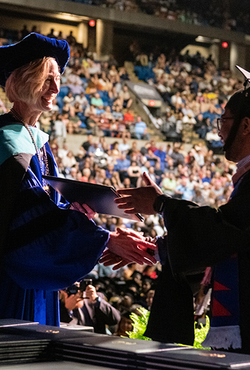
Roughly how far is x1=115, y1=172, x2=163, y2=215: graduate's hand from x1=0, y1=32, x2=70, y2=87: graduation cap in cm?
97

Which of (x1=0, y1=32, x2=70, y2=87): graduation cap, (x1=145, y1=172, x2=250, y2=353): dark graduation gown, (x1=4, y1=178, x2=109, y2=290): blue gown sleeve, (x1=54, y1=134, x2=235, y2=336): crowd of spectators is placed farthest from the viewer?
(x1=54, y1=134, x2=235, y2=336): crowd of spectators

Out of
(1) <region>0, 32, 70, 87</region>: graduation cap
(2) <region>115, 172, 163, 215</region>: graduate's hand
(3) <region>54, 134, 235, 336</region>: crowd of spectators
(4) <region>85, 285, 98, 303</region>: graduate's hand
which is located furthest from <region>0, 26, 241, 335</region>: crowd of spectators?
(2) <region>115, 172, 163, 215</region>: graduate's hand

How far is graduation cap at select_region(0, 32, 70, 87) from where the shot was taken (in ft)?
8.11

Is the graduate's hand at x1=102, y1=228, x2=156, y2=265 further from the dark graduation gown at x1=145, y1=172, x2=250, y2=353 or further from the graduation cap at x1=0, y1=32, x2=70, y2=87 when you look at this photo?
the graduation cap at x1=0, y1=32, x2=70, y2=87

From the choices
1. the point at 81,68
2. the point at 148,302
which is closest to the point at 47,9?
the point at 81,68

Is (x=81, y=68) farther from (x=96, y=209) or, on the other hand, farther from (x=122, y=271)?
(x=96, y=209)

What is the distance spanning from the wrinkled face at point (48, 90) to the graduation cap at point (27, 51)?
0.07 meters

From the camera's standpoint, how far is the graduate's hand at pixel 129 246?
→ 7.68 feet

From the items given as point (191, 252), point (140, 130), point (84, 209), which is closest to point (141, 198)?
point (191, 252)

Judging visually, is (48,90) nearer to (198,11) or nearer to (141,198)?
(141,198)

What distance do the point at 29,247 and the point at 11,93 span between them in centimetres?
88

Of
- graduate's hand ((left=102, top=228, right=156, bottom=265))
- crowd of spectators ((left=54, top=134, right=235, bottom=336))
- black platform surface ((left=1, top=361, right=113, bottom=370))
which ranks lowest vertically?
crowd of spectators ((left=54, top=134, right=235, bottom=336))

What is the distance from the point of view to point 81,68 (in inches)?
496

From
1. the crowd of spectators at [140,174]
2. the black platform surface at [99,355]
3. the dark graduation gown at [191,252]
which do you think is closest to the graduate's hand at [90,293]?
the crowd of spectators at [140,174]
